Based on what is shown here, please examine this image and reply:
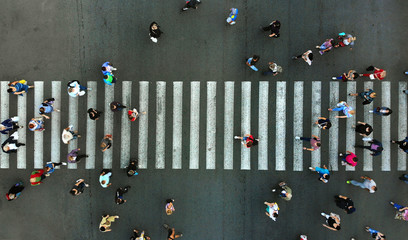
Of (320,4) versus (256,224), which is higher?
(320,4)

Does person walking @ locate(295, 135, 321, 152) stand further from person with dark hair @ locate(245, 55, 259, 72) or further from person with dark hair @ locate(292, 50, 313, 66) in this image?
person with dark hair @ locate(245, 55, 259, 72)

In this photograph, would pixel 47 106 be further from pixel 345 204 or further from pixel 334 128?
pixel 345 204

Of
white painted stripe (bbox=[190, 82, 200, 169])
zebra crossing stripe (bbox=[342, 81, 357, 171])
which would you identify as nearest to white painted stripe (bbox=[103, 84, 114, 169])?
white painted stripe (bbox=[190, 82, 200, 169])

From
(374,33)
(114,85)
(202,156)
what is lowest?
(202,156)

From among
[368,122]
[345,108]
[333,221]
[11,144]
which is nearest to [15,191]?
[11,144]

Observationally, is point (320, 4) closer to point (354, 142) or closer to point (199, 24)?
point (199, 24)

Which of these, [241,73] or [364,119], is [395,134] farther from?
[241,73]

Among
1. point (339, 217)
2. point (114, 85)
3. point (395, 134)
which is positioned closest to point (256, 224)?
point (339, 217)

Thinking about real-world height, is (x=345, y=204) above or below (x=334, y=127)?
below
